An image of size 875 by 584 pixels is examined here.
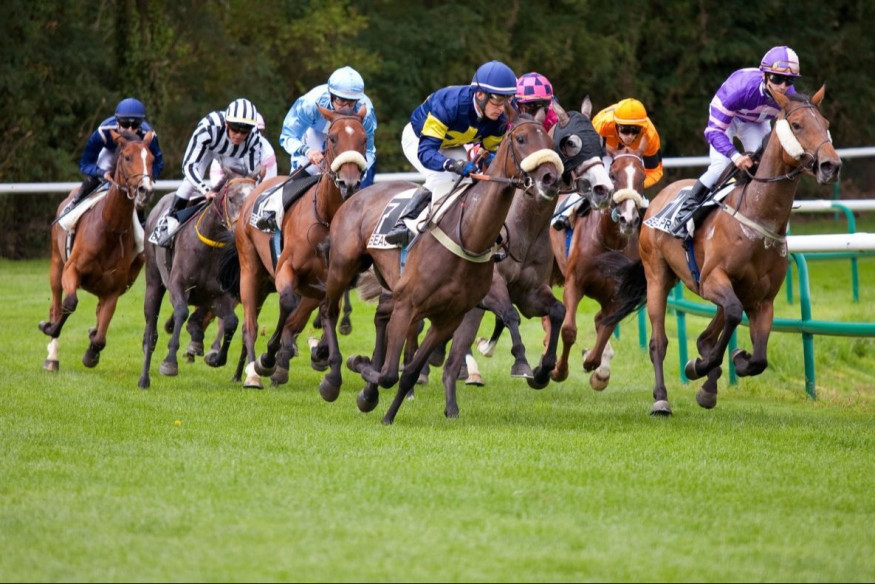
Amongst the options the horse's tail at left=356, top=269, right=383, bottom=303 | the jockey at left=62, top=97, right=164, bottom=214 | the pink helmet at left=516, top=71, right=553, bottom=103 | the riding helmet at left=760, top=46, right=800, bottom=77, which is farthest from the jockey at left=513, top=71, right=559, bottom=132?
the jockey at left=62, top=97, right=164, bottom=214

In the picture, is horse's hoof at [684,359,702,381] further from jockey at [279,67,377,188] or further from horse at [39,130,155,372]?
horse at [39,130,155,372]

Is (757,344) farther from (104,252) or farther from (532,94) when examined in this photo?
(104,252)

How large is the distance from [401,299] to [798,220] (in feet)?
66.7

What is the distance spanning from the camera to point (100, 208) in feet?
40.2

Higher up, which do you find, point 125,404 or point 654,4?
point 654,4

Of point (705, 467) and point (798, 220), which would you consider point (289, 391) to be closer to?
point (705, 467)

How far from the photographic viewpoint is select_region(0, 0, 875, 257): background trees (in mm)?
23531

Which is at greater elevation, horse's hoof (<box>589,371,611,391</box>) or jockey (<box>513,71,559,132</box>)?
jockey (<box>513,71,559,132</box>)

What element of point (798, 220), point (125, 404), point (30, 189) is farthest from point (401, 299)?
point (798, 220)

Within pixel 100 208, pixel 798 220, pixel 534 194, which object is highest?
pixel 534 194

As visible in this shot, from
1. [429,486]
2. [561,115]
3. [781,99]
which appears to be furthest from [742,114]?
[429,486]

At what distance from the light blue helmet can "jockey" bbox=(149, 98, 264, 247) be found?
1.42 m

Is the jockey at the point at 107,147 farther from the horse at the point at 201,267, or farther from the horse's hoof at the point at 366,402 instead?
the horse's hoof at the point at 366,402

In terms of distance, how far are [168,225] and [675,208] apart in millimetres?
4511
